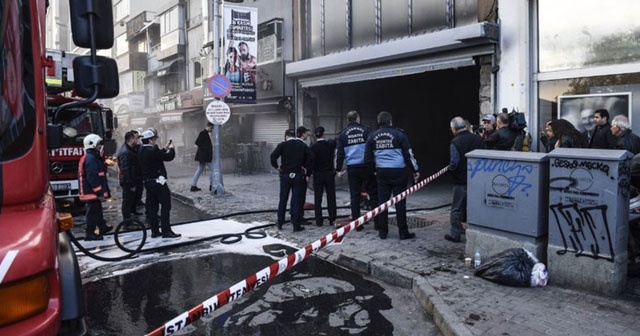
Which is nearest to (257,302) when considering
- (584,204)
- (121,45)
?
(584,204)

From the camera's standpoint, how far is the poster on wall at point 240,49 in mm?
13742

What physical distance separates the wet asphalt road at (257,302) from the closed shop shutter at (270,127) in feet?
39.6

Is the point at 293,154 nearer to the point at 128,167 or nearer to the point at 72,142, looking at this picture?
the point at 128,167

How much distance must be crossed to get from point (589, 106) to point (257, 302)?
22.6 feet

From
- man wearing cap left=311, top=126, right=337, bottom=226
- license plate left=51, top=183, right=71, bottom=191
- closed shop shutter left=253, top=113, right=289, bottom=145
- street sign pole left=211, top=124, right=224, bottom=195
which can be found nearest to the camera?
man wearing cap left=311, top=126, right=337, bottom=226

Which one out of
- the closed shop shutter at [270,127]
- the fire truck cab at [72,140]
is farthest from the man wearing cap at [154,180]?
the closed shop shutter at [270,127]

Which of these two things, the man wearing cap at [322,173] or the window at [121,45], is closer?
the man wearing cap at [322,173]

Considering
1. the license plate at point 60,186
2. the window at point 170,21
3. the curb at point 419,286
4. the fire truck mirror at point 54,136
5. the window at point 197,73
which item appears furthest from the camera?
the window at point 170,21

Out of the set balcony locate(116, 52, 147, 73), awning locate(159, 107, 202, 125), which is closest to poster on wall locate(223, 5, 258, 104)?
awning locate(159, 107, 202, 125)

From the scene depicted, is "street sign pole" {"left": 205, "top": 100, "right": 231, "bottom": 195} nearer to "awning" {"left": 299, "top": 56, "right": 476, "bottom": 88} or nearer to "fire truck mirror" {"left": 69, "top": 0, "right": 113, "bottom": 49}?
"awning" {"left": 299, "top": 56, "right": 476, "bottom": 88}

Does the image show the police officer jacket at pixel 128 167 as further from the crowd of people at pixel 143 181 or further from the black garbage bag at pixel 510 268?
the black garbage bag at pixel 510 268

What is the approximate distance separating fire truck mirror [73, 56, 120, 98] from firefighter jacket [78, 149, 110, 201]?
17.7ft

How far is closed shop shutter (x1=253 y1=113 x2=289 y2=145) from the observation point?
1833 centimetres

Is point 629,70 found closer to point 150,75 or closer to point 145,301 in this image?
point 145,301
